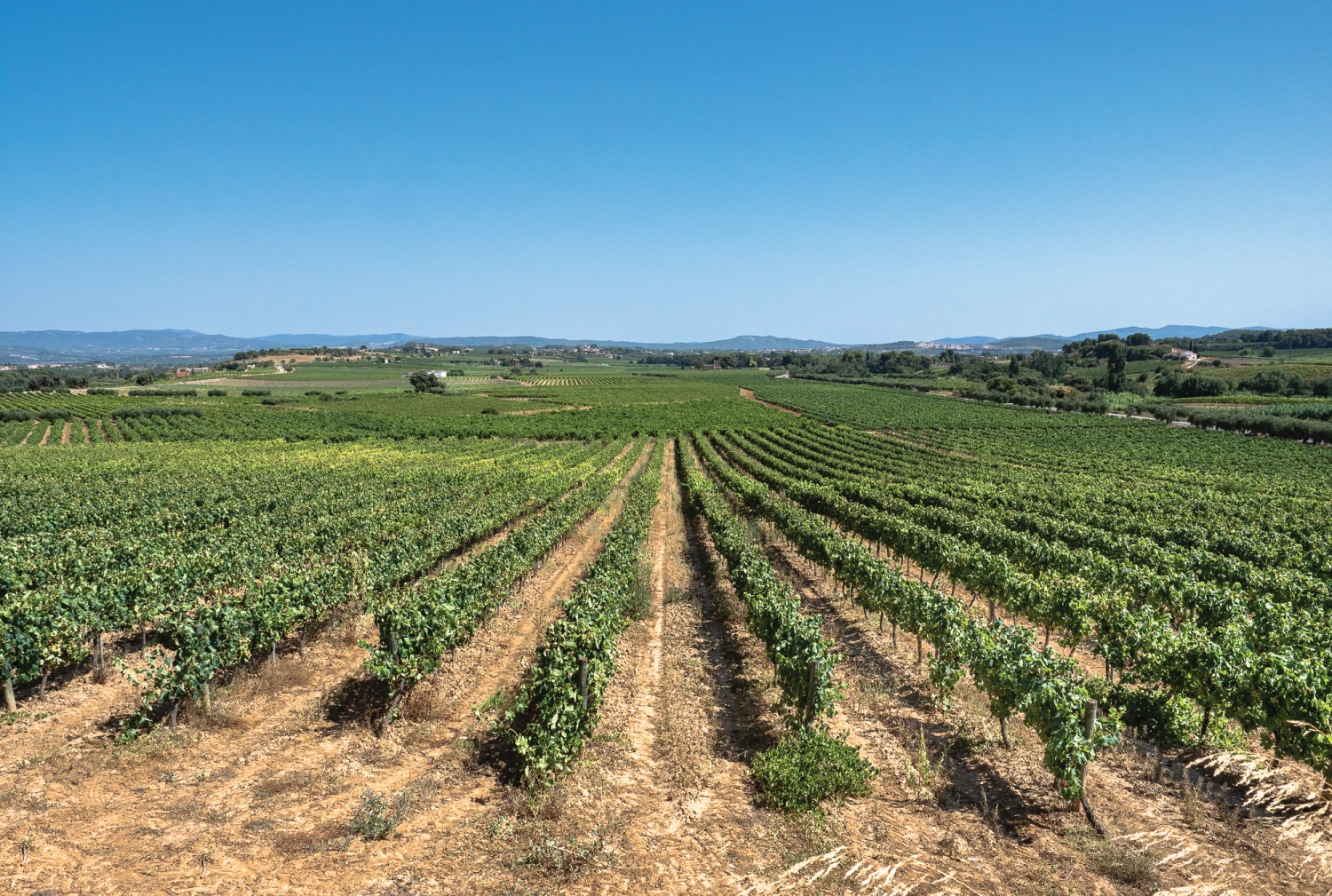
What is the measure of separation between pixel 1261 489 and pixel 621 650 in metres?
43.8

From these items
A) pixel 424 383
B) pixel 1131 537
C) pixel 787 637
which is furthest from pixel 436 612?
pixel 424 383

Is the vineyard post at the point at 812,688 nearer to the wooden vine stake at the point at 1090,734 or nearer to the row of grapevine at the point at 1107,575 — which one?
the wooden vine stake at the point at 1090,734

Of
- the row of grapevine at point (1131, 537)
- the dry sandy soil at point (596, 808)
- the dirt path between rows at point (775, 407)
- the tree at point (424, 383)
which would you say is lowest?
the dry sandy soil at point (596, 808)

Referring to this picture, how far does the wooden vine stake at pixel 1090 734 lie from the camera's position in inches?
328

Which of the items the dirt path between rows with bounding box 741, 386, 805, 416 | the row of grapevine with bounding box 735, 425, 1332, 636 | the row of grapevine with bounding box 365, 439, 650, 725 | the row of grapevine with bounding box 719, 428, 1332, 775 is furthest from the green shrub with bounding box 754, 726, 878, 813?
the dirt path between rows with bounding box 741, 386, 805, 416

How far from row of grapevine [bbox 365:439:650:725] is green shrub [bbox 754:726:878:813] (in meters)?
6.90

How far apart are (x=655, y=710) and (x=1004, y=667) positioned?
21.6 feet

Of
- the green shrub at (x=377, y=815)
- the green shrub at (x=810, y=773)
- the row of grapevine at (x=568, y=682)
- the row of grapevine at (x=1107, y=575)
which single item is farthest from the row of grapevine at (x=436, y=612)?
the row of grapevine at (x=1107, y=575)

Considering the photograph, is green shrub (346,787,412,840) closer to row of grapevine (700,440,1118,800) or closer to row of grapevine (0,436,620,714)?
row of grapevine (0,436,620,714)

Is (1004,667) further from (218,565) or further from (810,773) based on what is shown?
(218,565)

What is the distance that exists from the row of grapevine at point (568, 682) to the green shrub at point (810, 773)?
3.14 meters

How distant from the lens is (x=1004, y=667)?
10.1 metres

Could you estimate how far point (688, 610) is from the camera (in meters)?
18.2

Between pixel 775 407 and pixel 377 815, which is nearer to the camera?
pixel 377 815
